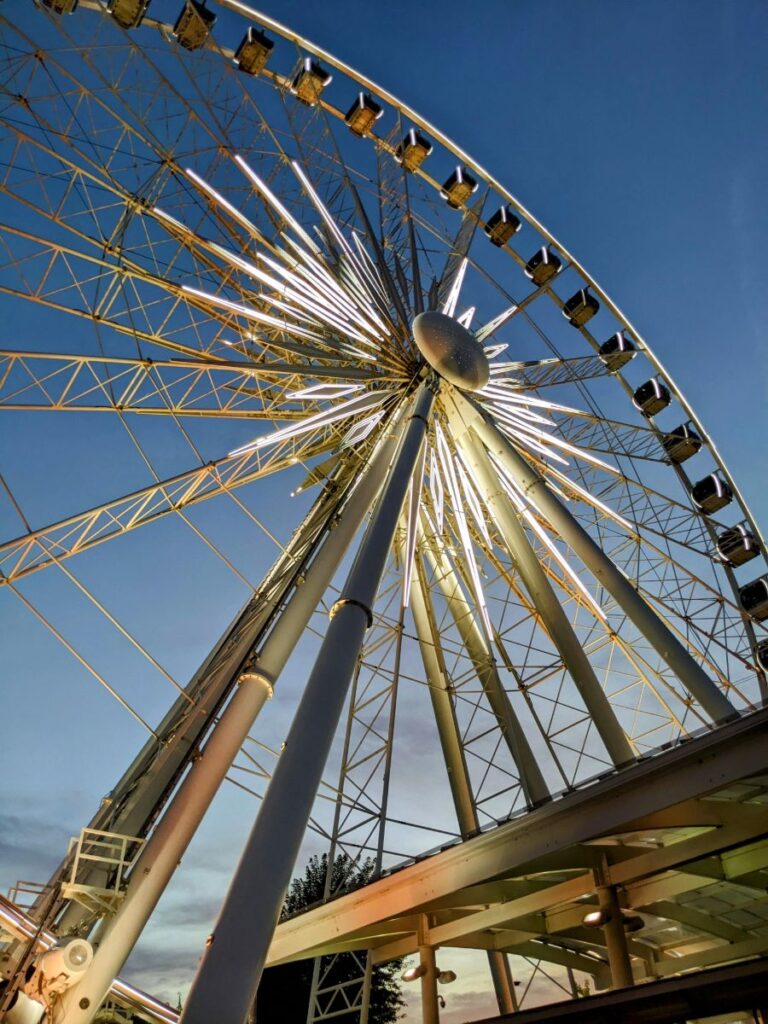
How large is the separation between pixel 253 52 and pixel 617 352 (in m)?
11.6

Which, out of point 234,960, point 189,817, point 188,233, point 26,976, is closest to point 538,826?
point 234,960

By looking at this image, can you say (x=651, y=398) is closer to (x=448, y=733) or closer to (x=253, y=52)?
(x=448, y=733)

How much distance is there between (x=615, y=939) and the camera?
316 inches

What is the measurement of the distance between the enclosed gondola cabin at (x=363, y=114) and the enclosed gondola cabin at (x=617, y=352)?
8.36 meters

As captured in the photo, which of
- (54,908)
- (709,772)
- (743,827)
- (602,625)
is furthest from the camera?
(602,625)

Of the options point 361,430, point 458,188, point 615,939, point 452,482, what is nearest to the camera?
point 615,939

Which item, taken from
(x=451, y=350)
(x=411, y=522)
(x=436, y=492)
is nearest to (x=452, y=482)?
(x=436, y=492)

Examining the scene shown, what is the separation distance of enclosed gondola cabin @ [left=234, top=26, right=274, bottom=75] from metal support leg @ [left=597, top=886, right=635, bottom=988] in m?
17.0

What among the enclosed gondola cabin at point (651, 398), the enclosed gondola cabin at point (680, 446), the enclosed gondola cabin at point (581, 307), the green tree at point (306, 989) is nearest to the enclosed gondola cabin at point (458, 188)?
the enclosed gondola cabin at point (581, 307)

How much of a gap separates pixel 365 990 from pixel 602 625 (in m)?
8.48

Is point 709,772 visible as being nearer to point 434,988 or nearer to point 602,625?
point 434,988

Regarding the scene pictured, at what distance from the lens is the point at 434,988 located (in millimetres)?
→ 10117

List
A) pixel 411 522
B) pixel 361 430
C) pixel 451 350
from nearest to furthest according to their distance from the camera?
pixel 451 350, pixel 411 522, pixel 361 430

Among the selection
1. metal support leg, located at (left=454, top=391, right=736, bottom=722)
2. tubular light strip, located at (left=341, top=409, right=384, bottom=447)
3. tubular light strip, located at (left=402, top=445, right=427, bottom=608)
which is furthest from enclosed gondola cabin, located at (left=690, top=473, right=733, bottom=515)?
tubular light strip, located at (left=402, top=445, right=427, bottom=608)
